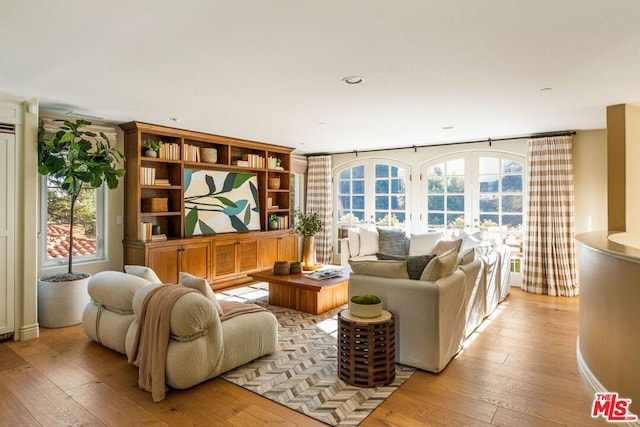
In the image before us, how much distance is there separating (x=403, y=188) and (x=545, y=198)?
7.71 ft

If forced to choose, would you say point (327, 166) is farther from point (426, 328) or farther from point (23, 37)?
point (23, 37)

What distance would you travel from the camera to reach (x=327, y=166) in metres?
7.86

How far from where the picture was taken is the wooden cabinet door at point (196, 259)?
5355 mm

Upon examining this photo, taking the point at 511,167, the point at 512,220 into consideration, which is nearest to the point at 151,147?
the point at 511,167

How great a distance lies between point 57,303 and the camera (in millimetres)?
4098

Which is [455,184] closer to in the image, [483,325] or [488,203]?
[488,203]

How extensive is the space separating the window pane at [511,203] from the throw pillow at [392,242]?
1.65 metres

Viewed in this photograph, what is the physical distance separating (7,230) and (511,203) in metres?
6.49

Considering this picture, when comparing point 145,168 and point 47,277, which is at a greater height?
point 145,168

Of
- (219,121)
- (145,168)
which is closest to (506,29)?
(219,121)

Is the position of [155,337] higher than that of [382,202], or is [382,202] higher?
[382,202]

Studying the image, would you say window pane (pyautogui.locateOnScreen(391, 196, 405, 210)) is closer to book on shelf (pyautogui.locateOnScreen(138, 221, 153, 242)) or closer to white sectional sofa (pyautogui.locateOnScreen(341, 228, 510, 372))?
white sectional sofa (pyautogui.locateOnScreen(341, 228, 510, 372))

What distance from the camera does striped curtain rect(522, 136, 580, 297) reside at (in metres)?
5.39

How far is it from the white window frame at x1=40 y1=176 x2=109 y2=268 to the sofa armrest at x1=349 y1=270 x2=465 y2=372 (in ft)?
12.1
